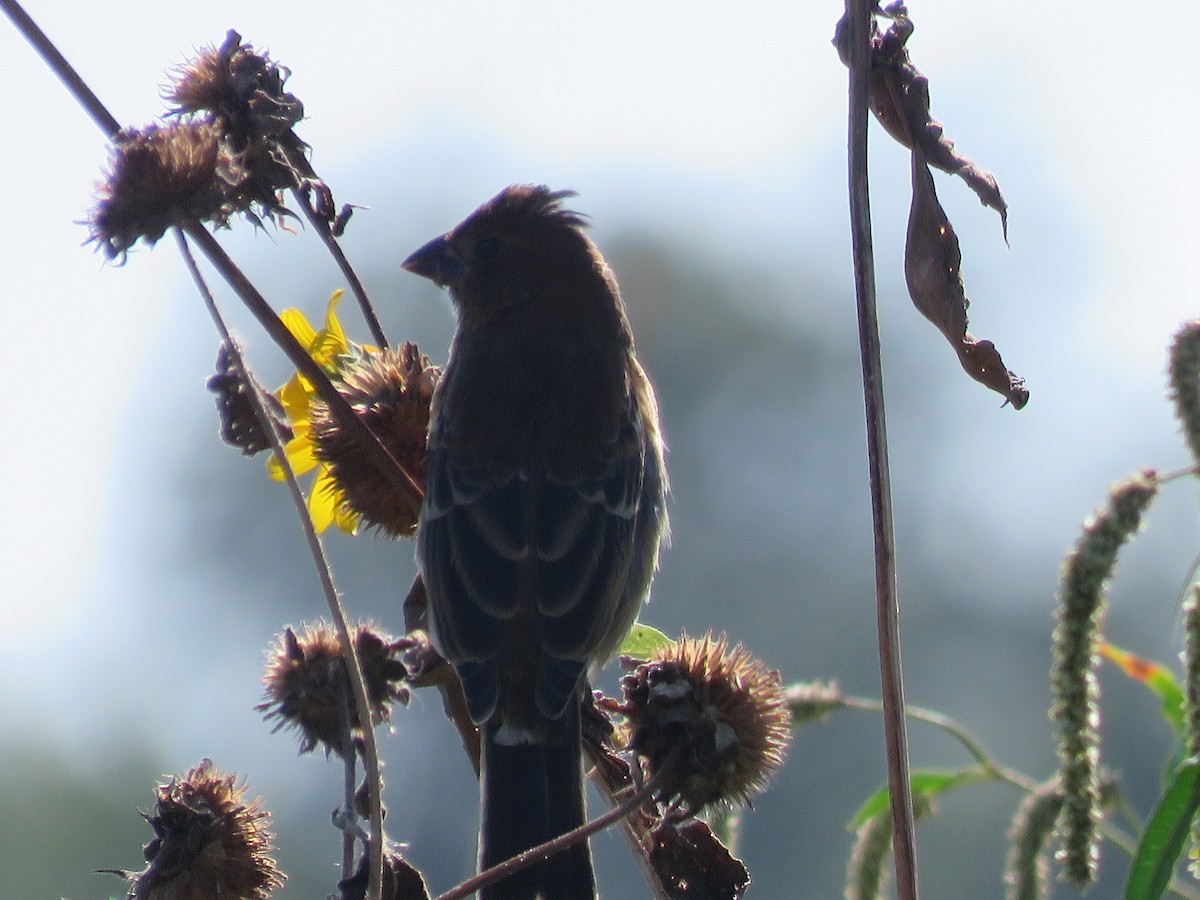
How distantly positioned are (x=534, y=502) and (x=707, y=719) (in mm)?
1510

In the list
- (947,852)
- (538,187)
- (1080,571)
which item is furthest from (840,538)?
(1080,571)

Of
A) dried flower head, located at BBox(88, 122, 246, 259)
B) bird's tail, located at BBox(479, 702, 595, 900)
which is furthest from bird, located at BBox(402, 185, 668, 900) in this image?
dried flower head, located at BBox(88, 122, 246, 259)

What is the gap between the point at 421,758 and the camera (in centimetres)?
1653

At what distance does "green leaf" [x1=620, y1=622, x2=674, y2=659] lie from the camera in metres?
3.12

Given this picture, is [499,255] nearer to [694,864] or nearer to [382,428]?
[382,428]

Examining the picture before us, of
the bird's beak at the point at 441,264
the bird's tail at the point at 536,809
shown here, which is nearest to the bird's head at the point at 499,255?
the bird's beak at the point at 441,264

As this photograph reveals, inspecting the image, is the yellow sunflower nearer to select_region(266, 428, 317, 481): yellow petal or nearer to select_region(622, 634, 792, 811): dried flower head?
select_region(266, 428, 317, 481): yellow petal

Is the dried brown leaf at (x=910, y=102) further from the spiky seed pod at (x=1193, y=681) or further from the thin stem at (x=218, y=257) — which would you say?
the thin stem at (x=218, y=257)

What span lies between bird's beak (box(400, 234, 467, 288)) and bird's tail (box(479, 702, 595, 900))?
6.37ft

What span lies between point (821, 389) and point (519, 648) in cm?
2542

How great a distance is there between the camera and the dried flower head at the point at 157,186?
2.49 meters

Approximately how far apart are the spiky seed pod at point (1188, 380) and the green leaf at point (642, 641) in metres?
1.03

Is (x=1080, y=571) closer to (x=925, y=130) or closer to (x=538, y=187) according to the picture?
(x=925, y=130)

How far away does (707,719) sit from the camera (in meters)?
2.53
